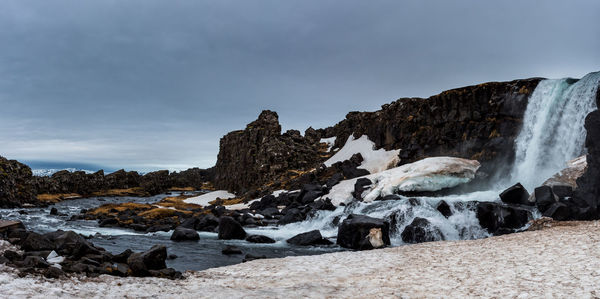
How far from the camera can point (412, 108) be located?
7319cm

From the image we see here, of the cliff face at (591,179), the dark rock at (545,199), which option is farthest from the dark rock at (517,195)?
the cliff face at (591,179)

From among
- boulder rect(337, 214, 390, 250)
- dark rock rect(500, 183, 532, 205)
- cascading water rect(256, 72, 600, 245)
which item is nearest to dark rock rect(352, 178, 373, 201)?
cascading water rect(256, 72, 600, 245)

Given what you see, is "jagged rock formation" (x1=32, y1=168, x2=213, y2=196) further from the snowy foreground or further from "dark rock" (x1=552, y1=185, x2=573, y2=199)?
"dark rock" (x1=552, y1=185, x2=573, y2=199)

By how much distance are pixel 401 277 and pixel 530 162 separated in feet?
129

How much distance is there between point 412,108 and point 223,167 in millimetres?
85473

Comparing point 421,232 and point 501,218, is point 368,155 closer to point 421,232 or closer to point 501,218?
point 421,232

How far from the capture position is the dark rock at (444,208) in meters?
31.1

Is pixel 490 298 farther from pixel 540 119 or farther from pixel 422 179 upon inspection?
pixel 540 119

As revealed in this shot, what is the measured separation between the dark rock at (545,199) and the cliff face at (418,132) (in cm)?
1956

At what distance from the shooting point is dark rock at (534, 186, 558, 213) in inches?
1103

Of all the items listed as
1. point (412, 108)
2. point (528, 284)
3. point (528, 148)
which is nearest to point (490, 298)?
point (528, 284)

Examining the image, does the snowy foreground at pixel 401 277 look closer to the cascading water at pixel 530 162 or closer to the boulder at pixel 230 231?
the cascading water at pixel 530 162

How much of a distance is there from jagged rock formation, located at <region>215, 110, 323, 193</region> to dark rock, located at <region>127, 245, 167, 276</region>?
73.9m

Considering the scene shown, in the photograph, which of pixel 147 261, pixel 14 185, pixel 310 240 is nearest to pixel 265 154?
pixel 14 185
